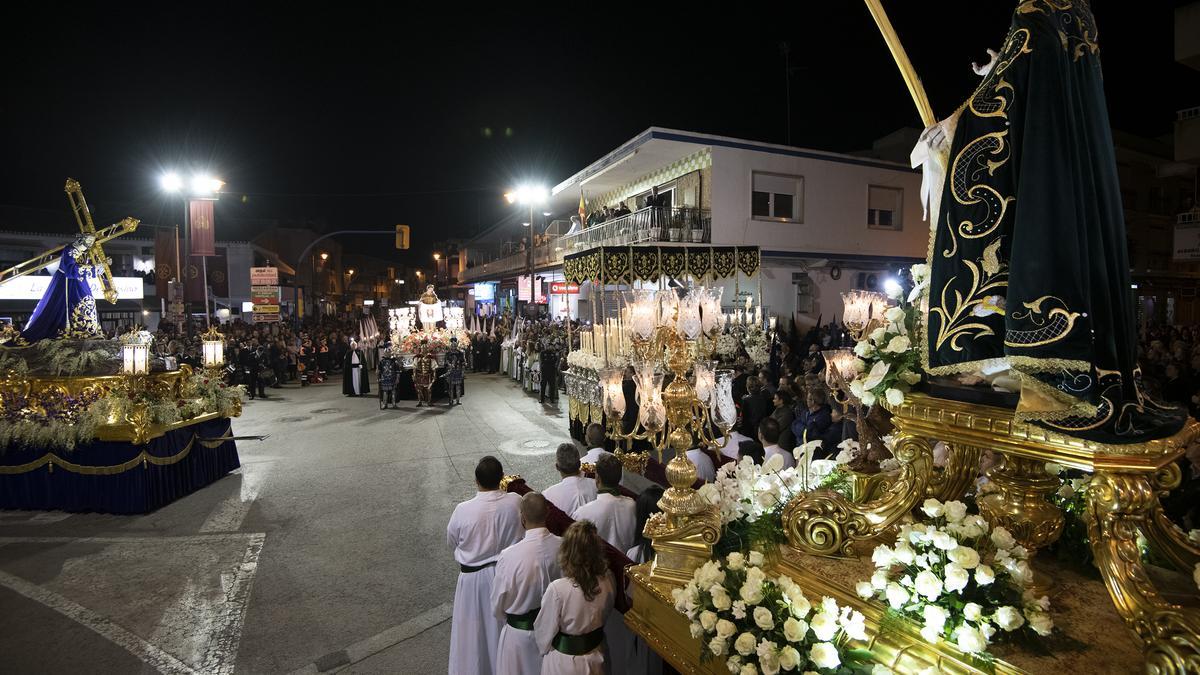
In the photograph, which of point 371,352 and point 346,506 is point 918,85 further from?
point 371,352

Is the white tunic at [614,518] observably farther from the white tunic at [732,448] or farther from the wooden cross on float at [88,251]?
the wooden cross on float at [88,251]

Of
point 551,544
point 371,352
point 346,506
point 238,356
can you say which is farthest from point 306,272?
point 551,544

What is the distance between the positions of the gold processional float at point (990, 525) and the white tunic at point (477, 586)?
1.51 m

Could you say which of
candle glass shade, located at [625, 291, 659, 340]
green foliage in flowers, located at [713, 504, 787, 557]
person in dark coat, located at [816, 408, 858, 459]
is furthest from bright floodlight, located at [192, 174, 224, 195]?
green foliage in flowers, located at [713, 504, 787, 557]

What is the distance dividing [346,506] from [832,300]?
19.7m

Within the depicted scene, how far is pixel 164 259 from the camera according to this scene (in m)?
23.5

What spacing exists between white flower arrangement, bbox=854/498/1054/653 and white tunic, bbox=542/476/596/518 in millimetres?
3232

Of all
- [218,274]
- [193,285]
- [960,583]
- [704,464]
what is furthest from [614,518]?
[218,274]

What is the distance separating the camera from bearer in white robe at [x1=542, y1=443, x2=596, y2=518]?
17.7 feet

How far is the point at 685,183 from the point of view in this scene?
70.4 feet

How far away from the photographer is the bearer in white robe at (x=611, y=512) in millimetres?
4730

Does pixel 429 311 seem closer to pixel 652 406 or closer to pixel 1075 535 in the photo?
pixel 652 406

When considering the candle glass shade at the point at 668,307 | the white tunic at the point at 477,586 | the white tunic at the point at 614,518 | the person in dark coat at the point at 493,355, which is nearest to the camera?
the white tunic at the point at 477,586

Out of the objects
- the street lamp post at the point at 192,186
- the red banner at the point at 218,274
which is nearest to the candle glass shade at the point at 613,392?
the street lamp post at the point at 192,186
